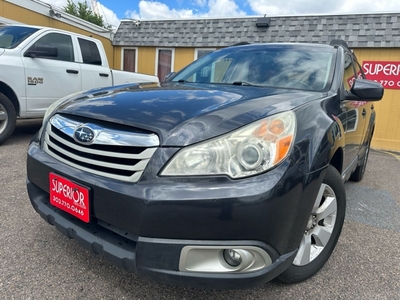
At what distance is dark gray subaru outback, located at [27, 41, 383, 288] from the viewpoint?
1307 mm

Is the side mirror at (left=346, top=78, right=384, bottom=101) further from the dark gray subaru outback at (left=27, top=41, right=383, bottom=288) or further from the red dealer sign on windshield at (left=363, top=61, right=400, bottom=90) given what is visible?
the red dealer sign on windshield at (left=363, top=61, right=400, bottom=90)

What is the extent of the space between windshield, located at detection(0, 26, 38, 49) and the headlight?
4.46m

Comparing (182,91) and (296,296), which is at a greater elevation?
(182,91)

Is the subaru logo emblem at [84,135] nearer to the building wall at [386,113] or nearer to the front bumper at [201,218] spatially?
the front bumper at [201,218]

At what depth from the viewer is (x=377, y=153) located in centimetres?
707

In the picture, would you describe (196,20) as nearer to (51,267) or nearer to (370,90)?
(370,90)

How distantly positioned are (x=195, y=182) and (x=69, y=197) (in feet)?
2.35

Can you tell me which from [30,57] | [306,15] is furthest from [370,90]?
[306,15]

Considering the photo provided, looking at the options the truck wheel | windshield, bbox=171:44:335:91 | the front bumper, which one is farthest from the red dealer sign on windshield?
the truck wheel

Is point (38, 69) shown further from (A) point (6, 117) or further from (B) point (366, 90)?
(B) point (366, 90)

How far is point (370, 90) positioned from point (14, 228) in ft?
9.26

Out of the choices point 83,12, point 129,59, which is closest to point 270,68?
point 129,59

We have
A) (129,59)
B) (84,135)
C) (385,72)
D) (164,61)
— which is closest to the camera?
(84,135)

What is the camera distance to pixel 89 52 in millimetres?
5688
